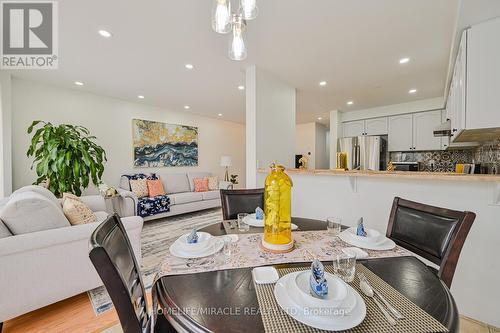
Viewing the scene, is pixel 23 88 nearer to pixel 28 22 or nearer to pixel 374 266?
pixel 28 22

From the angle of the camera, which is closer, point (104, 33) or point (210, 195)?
point (104, 33)

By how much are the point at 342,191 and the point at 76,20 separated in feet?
10.3

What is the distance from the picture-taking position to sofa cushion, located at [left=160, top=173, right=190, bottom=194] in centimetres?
484

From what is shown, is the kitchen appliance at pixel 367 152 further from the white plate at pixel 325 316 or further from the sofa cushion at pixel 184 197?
the white plate at pixel 325 316

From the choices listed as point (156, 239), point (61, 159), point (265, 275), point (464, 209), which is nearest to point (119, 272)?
point (265, 275)

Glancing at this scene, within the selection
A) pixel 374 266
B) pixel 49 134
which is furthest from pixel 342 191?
pixel 49 134

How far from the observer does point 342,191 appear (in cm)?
239

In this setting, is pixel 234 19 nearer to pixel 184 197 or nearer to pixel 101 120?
pixel 184 197

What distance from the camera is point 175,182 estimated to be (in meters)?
4.96

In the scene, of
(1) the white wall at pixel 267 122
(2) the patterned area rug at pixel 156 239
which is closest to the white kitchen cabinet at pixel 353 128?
(1) the white wall at pixel 267 122

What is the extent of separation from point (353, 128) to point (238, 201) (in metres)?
4.42

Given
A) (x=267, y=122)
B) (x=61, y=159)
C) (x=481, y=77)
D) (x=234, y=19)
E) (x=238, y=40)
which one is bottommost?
(x=61, y=159)

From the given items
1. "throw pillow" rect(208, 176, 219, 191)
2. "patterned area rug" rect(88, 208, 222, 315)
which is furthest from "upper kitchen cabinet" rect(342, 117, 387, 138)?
"patterned area rug" rect(88, 208, 222, 315)

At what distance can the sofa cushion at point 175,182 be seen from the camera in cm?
484
